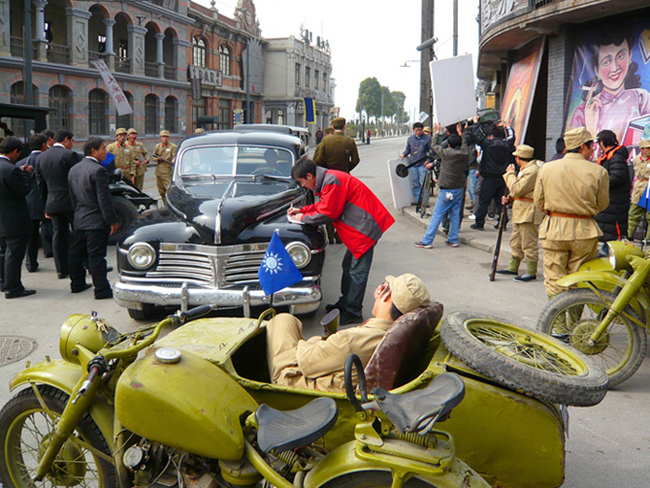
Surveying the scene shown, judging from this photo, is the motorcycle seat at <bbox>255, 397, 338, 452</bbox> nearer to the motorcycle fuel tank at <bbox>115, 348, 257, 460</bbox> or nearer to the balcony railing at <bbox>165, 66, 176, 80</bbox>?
the motorcycle fuel tank at <bbox>115, 348, 257, 460</bbox>

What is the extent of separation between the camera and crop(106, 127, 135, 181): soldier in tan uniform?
42.9 ft

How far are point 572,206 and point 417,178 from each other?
9.41 metres

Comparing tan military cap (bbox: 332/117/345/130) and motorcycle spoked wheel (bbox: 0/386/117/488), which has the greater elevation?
tan military cap (bbox: 332/117/345/130)

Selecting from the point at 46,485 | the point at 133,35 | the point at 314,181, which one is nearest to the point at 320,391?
the point at 46,485

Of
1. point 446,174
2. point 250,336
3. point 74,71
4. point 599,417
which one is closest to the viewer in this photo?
point 250,336

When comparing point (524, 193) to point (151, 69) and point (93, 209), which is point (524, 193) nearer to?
point (93, 209)

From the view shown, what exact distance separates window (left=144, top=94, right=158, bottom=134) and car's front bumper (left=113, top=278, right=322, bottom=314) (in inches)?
1328

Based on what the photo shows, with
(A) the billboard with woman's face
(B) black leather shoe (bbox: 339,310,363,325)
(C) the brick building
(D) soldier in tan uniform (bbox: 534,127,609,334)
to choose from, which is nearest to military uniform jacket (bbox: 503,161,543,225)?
(D) soldier in tan uniform (bbox: 534,127,609,334)

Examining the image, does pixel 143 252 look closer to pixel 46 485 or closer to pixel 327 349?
pixel 46 485

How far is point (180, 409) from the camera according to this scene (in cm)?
240

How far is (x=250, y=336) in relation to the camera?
3.16m

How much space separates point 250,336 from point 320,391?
640mm

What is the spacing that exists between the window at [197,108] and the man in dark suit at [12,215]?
3759 cm

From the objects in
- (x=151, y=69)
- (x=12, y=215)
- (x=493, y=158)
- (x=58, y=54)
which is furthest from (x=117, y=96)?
(x=151, y=69)
